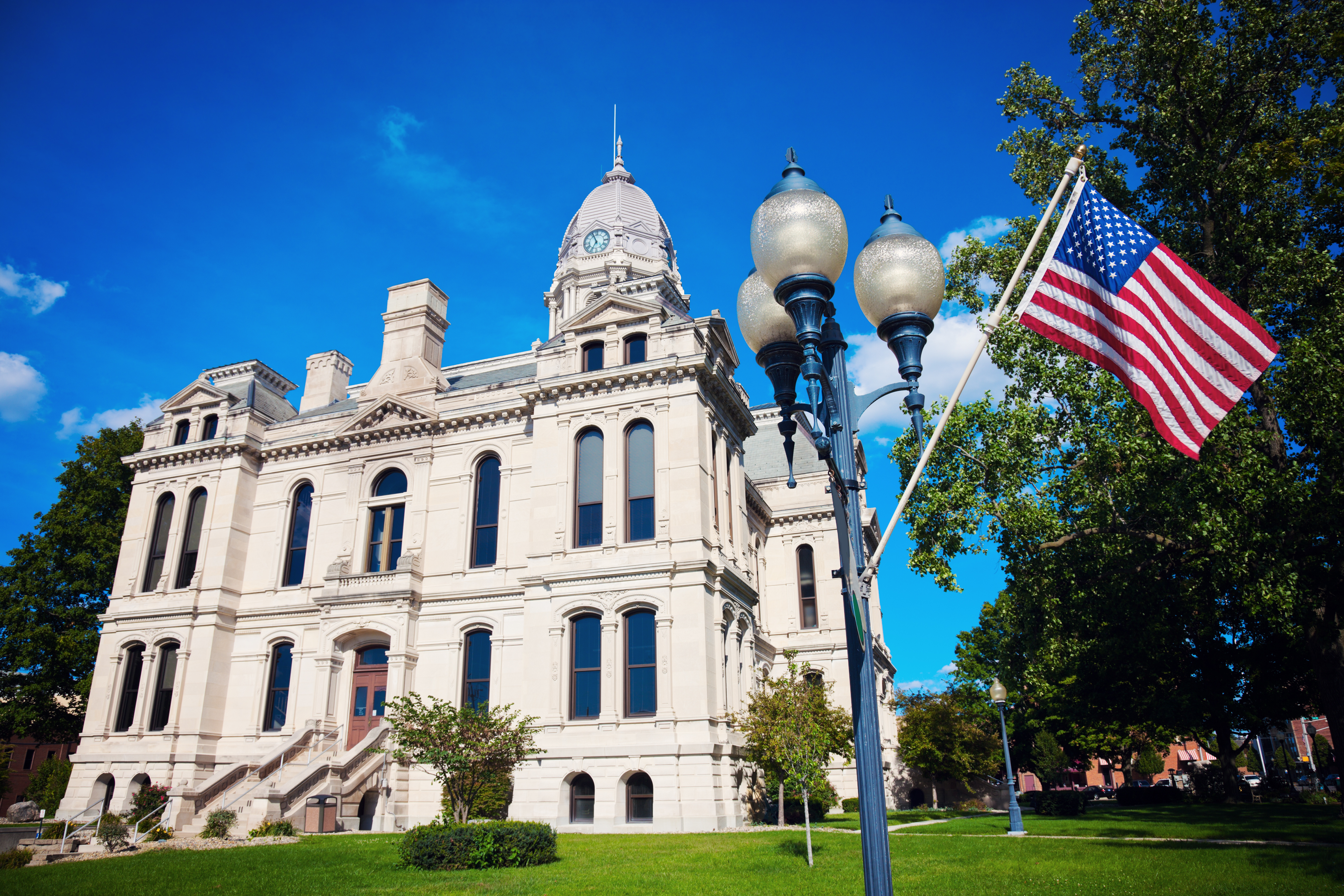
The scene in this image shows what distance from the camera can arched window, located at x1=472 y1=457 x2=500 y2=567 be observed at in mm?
31078

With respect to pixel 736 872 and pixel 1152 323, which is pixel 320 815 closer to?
pixel 736 872

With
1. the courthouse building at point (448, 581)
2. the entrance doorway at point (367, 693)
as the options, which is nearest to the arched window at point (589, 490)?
the courthouse building at point (448, 581)

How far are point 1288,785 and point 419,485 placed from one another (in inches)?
1662

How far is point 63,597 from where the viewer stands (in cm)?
3938

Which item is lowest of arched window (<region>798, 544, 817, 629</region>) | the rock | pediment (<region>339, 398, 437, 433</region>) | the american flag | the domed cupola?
the rock

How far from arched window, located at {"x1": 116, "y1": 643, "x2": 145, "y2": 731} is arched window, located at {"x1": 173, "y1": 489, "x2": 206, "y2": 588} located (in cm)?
298

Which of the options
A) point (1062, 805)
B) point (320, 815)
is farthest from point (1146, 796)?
point (320, 815)

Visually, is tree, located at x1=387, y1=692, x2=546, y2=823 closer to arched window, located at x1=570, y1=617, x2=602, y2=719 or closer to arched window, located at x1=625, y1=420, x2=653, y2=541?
arched window, located at x1=570, y1=617, x2=602, y2=719

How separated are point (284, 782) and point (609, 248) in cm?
4589

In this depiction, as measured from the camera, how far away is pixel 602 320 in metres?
30.5

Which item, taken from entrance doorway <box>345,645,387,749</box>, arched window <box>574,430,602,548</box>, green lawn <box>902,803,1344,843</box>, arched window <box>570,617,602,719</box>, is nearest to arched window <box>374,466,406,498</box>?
entrance doorway <box>345,645,387,749</box>

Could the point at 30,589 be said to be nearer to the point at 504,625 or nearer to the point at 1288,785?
the point at 504,625

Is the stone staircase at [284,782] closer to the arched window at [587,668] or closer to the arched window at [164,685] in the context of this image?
the arched window at [164,685]

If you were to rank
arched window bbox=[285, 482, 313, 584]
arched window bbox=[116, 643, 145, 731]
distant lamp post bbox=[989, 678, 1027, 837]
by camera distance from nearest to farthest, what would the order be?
distant lamp post bbox=[989, 678, 1027, 837] → arched window bbox=[116, 643, 145, 731] → arched window bbox=[285, 482, 313, 584]
